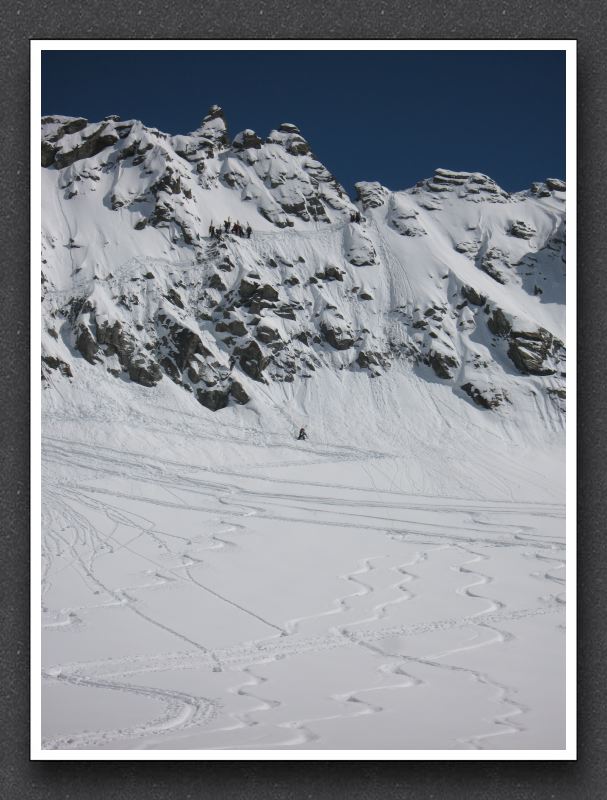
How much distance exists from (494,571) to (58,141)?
15.0 ft

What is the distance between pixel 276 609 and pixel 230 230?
987 cm

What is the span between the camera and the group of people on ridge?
12.9 m

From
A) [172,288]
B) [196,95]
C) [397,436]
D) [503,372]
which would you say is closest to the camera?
[196,95]

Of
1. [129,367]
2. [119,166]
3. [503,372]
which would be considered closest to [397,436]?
[503,372]

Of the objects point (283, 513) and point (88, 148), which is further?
point (283, 513)

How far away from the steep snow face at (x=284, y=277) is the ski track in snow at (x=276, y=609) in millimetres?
1070

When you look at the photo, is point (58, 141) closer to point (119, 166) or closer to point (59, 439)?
point (59, 439)

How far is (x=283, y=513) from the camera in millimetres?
5836

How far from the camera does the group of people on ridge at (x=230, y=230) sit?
42.2ft

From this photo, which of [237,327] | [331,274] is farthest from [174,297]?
[331,274]

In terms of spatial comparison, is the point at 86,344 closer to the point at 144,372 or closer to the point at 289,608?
the point at 144,372

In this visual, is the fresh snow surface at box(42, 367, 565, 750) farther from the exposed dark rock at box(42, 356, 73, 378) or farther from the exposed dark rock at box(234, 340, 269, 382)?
the exposed dark rock at box(234, 340, 269, 382)

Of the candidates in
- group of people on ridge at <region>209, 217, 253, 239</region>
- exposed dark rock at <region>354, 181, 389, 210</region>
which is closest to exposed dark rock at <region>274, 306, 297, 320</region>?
group of people on ridge at <region>209, 217, 253, 239</region>

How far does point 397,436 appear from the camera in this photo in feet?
30.2
